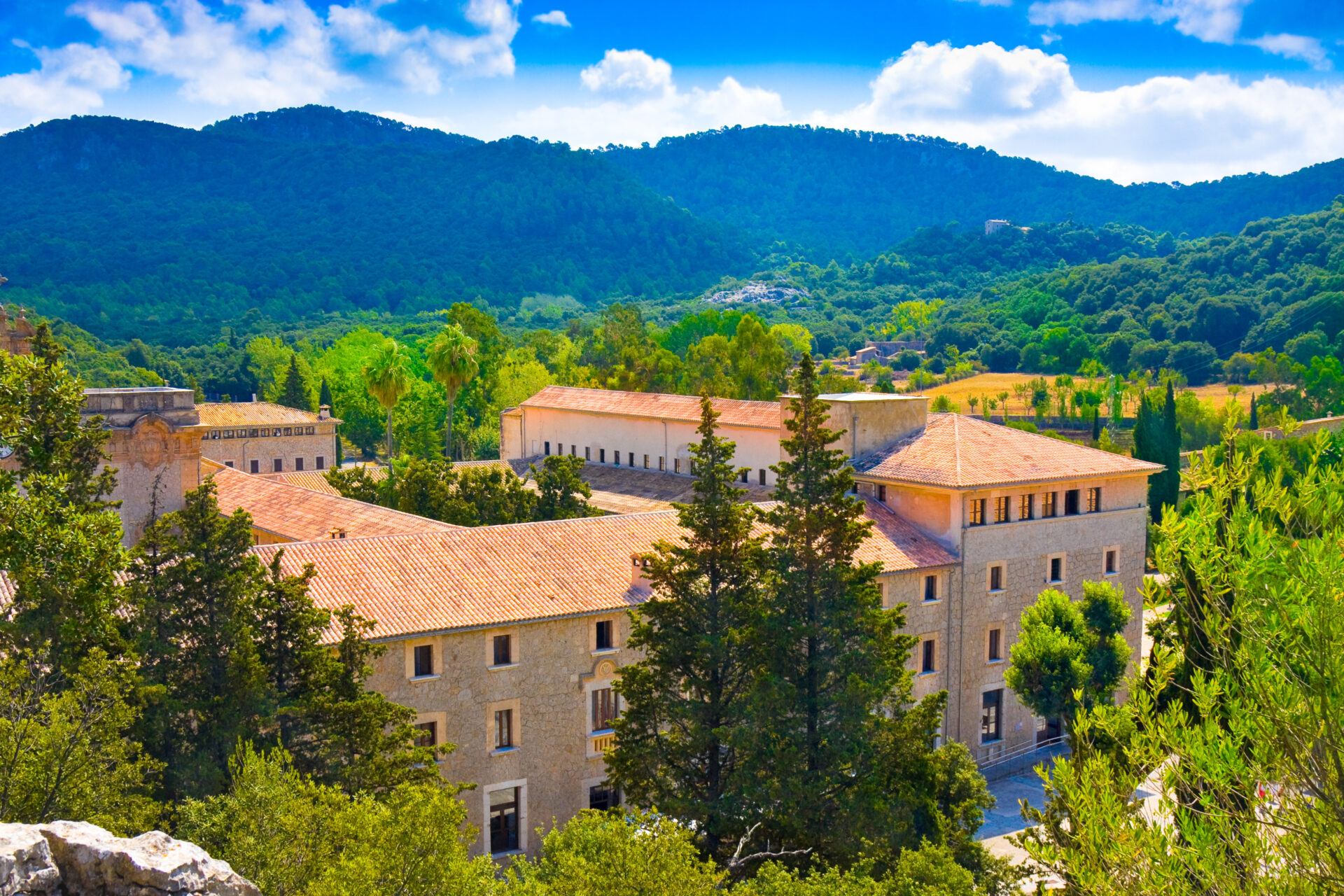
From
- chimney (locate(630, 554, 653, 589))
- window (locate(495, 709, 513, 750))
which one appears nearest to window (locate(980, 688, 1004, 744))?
chimney (locate(630, 554, 653, 589))

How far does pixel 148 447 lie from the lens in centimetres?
2884

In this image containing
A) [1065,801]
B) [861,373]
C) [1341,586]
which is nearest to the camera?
[1341,586]

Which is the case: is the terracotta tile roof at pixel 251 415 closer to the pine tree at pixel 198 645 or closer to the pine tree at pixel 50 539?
the pine tree at pixel 198 645

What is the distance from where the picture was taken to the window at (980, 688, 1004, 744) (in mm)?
34469

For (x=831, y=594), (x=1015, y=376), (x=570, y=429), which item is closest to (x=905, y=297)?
(x=1015, y=376)

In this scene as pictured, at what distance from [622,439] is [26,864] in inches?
1592

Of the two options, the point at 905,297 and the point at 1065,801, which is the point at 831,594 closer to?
the point at 1065,801

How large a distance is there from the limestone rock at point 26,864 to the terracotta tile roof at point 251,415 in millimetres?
50391

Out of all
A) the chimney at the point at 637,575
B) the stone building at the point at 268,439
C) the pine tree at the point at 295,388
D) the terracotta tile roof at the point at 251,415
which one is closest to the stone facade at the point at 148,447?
the chimney at the point at 637,575

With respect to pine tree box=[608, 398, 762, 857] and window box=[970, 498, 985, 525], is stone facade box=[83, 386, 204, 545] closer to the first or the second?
pine tree box=[608, 398, 762, 857]

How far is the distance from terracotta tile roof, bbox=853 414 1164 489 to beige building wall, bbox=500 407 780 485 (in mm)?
6662

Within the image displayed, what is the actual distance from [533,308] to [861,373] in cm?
6526

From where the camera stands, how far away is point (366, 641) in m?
21.8

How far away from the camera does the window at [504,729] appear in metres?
25.9
